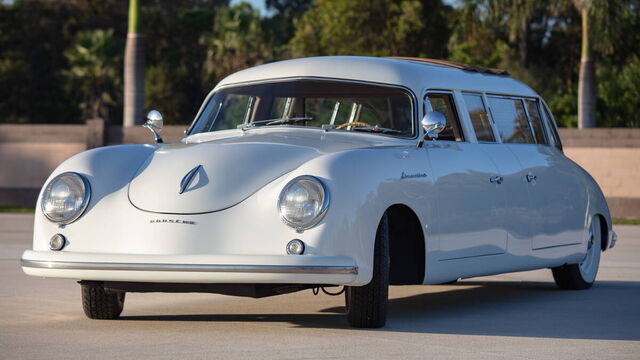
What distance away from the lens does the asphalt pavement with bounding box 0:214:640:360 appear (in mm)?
6477

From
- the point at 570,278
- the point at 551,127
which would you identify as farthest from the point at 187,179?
the point at 551,127

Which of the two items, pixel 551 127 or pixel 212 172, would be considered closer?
pixel 212 172

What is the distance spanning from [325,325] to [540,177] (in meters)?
2.75

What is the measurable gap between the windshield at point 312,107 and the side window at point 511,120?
4.30 ft

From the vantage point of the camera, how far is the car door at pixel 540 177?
368 inches

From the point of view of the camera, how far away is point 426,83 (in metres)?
8.61

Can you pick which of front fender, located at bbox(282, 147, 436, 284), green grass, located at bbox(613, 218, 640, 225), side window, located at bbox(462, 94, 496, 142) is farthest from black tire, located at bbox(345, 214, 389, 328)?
green grass, located at bbox(613, 218, 640, 225)

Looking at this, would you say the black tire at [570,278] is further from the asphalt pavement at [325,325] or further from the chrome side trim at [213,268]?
the chrome side trim at [213,268]

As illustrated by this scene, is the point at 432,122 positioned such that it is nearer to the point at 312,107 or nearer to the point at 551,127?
the point at 312,107

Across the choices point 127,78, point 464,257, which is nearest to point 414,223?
point 464,257

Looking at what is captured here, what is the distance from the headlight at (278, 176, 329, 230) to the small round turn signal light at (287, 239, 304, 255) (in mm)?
81

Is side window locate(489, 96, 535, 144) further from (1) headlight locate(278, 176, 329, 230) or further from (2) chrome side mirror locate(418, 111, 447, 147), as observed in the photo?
(1) headlight locate(278, 176, 329, 230)

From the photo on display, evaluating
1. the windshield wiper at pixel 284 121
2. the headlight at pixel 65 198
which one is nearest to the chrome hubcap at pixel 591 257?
the windshield wiper at pixel 284 121

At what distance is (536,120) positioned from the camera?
10.4 m
